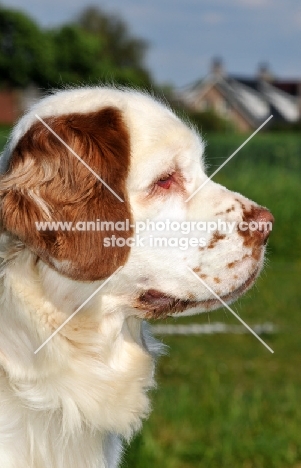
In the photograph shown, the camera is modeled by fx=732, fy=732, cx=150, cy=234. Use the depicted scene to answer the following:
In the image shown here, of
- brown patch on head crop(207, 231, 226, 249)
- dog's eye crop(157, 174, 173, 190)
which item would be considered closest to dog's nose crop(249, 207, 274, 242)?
brown patch on head crop(207, 231, 226, 249)

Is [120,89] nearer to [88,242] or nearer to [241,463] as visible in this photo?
[88,242]

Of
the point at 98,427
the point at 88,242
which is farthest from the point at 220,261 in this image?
the point at 98,427

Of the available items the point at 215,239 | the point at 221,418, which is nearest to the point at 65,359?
the point at 215,239

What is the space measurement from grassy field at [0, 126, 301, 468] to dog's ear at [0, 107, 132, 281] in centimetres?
87

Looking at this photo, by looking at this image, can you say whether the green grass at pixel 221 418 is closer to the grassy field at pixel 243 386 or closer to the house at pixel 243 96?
the grassy field at pixel 243 386

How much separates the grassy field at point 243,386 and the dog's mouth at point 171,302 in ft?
1.18

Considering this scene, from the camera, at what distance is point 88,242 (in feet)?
8.25

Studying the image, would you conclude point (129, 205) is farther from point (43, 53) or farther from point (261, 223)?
point (43, 53)

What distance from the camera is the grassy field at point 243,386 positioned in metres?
4.10

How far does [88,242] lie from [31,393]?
58 cm

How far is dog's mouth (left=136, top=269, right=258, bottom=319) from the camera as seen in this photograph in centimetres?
270

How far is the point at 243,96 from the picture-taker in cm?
2984

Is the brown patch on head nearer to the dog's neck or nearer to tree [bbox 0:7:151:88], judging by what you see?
the dog's neck

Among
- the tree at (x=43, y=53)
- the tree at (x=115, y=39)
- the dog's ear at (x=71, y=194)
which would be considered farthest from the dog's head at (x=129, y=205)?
the tree at (x=115, y=39)
